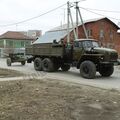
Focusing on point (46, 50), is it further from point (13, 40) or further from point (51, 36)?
point (13, 40)

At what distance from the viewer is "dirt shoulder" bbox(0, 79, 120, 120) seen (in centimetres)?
909

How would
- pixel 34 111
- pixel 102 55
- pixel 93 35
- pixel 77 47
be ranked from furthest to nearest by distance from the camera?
pixel 93 35 < pixel 77 47 < pixel 102 55 < pixel 34 111

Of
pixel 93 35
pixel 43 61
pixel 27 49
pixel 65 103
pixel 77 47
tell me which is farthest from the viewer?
pixel 93 35

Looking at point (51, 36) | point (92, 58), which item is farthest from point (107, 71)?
point (51, 36)

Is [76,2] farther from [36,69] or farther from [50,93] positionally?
[50,93]

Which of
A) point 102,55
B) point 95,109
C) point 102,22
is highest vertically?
point 102,22

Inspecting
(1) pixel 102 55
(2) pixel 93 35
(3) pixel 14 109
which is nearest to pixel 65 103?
(3) pixel 14 109

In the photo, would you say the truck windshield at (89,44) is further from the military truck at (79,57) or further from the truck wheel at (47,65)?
the truck wheel at (47,65)

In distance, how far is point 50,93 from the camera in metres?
13.0

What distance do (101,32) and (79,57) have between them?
134ft

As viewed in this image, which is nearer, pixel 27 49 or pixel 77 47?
pixel 77 47

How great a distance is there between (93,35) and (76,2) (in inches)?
918

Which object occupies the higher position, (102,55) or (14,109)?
(102,55)

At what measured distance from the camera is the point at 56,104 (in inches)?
419
